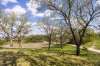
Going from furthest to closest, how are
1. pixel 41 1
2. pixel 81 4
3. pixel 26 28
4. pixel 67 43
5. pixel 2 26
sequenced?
1. pixel 67 43
2. pixel 26 28
3. pixel 2 26
4. pixel 81 4
5. pixel 41 1

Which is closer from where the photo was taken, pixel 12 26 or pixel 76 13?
pixel 76 13

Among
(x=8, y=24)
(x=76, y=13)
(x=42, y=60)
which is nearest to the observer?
(x=42, y=60)

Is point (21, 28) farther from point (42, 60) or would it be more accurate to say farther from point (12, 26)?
point (42, 60)

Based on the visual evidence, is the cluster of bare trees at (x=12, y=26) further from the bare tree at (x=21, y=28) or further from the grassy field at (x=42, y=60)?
the grassy field at (x=42, y=60)

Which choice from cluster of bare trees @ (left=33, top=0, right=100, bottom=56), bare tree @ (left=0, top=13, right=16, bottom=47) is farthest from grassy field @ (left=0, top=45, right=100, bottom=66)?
bare tree @ (left=0, top=13, right=16, bottom=47)

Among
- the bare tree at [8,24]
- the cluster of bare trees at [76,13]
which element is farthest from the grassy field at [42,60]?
the bare tree at [8,24]

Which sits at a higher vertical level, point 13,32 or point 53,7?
point 53,7

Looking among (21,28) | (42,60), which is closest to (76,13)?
(42,60)

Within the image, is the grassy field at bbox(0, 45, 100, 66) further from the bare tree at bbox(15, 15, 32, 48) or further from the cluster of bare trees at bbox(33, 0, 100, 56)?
the bare tree at bbox(15, 15, 32, 48)

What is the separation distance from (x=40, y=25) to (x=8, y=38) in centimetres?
1109

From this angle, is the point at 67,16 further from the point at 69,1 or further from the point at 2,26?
the point at 2,26

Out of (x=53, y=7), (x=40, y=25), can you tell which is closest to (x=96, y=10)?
(x=53, y=7)

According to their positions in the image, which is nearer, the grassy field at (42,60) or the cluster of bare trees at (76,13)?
the grassy field at (42,60)

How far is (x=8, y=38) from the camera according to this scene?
6159 centimetres
